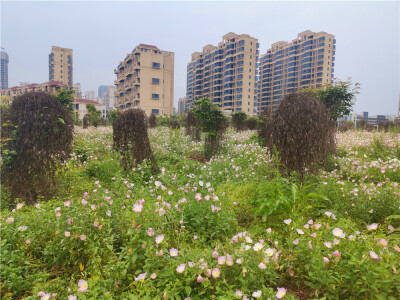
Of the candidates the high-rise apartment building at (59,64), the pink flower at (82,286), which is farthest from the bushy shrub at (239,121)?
the high-rise apartment building at (59,64)

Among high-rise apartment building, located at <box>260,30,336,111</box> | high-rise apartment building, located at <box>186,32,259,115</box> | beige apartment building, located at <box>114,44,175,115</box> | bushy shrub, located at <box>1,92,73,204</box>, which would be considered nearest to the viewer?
bushy shrub, located at <box>1,92,73,204</box>

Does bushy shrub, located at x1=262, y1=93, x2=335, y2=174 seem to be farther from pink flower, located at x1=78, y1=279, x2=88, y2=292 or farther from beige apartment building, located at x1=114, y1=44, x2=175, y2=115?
beige apartment building, located at x1=114, y1=44, x2=175, y2=115

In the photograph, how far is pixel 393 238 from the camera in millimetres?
2254

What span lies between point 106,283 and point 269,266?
1134mm

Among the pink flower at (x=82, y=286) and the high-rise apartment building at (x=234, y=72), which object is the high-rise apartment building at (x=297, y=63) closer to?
the high-rise apartment building at (x=234, y=72)

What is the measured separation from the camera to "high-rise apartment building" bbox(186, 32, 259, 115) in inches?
2221

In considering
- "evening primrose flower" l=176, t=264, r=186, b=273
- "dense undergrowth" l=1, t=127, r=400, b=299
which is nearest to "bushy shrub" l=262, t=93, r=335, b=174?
"dense undergrowth" l=1, t=127, r=400, b=299

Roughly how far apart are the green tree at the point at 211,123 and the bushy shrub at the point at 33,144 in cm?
490

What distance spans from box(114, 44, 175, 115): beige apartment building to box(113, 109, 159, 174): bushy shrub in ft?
134

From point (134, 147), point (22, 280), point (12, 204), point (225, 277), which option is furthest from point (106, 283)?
point (134, 147)

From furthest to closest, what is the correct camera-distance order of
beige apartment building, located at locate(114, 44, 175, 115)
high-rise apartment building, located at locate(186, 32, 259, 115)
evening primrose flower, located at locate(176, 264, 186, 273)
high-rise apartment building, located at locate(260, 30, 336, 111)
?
high-rise apartment building, located at locate(260, 30, 336, 111)
high-rise apartment building, located at locate(186, 32, 259, 115)
beige apartment building, located at locate(114, 44, 175, 115)
evening primrose flower, located at locate(176, 264, 186, 273)

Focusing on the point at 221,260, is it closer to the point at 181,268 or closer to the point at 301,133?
the point at 181,268

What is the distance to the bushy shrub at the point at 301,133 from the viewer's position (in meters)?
3.88

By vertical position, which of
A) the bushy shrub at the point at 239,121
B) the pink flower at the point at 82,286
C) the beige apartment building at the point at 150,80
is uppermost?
the beige apartment building at the point at 150,80
